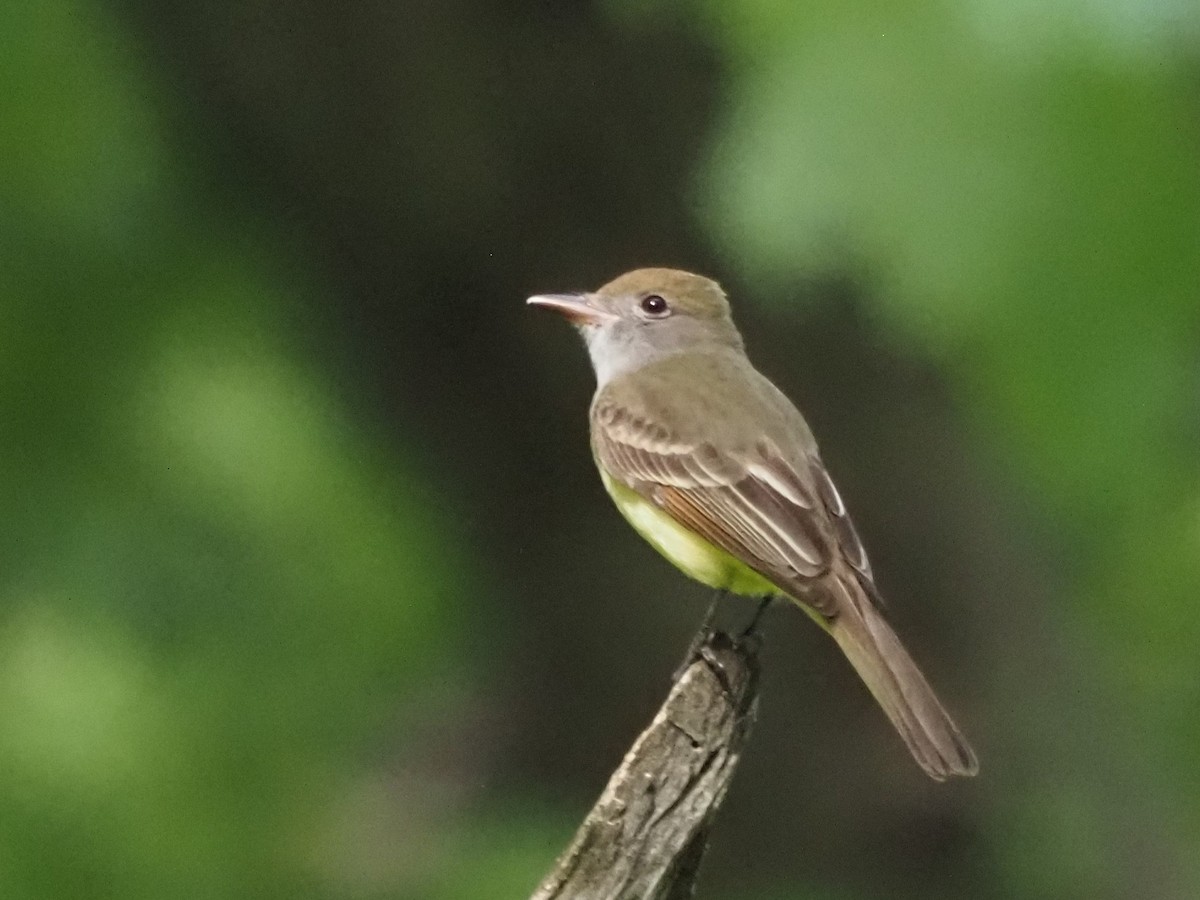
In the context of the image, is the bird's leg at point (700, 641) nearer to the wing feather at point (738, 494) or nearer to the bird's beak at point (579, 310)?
the wing feather at point (738, 494)

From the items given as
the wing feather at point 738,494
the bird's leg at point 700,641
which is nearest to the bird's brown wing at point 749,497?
the wing feather at point 738,494

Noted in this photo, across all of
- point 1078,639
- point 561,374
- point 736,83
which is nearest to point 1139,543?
point 1078,639

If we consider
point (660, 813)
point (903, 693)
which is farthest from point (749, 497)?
point (660, 813)

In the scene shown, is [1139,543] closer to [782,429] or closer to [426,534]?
[782,429]

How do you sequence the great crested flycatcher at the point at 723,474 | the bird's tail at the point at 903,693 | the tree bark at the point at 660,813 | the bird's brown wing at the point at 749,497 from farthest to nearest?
the bird's brown wing at the point at 749,497 < the great crested flycatcher at the point at 723,474 < the bird's tail at the point at 903,693 < the tree bark at the point at 660,813

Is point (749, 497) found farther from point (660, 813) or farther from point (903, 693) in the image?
point (660, 813)

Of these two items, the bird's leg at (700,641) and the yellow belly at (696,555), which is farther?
the yellow belly at (696,555)

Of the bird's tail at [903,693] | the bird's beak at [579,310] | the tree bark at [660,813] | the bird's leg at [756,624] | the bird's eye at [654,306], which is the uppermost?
the bird's eye at [654,306]
